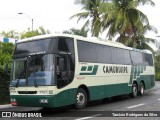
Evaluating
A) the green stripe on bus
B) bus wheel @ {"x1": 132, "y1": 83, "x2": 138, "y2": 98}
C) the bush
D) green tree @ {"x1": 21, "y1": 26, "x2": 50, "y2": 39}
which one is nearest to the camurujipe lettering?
the green stripe on bus

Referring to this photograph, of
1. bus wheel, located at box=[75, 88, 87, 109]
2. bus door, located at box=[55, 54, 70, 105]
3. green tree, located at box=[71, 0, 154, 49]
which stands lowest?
bus wheel, located at box=[75, 88, 87, 109]

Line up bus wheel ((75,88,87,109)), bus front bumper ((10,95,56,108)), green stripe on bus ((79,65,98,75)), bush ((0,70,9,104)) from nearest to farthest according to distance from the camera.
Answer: bus front bumper ((10,95,56,108))
bus wheel ((75,88,87,109))
green stripe on bus ((79,65,98,75))
bush ((0,70,9,104))

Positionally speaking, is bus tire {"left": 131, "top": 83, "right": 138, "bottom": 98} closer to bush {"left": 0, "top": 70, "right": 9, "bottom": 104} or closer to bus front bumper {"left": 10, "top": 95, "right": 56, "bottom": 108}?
bush {"left": 0, "top": 70, "right": 9, "bottom": 104}

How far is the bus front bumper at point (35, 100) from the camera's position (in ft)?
39.3

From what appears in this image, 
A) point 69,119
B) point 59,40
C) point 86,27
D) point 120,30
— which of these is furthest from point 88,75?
point 86,27

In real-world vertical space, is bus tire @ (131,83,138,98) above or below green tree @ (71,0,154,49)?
below

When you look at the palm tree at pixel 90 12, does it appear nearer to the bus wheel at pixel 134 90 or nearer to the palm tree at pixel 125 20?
the palm tree at pixel 125 20

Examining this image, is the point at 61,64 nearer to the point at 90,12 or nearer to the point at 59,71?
the point at 59,71

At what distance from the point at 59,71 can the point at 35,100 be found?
1.37 meters

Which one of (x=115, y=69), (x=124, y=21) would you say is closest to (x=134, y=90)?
(x=115, y=69)

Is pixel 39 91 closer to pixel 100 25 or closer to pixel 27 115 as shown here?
pixel 27 115

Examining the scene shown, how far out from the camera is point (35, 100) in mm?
12242

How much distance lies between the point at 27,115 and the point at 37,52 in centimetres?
240

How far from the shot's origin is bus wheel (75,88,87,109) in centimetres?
1364
